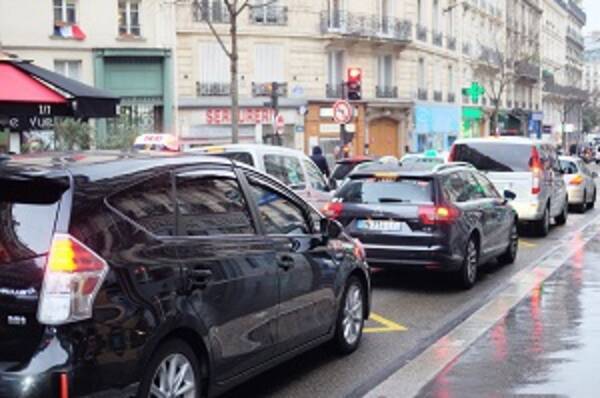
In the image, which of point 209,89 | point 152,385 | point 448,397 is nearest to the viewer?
point 152,385

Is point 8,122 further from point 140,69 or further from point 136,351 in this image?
point 140,69

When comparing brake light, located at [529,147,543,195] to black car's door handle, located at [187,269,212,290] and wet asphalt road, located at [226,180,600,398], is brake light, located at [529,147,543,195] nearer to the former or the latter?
wet asphalt road, located at [226,180,600,398]

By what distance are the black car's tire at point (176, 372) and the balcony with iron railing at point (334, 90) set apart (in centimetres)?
3435

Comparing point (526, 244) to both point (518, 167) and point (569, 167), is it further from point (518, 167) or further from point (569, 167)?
point (569, 167)

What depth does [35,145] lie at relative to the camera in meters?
22.7

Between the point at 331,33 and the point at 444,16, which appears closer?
the point at 331,33

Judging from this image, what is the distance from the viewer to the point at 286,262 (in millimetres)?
5914

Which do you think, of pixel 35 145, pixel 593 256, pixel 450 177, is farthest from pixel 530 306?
pixel 35 145

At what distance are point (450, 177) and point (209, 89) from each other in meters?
25.6

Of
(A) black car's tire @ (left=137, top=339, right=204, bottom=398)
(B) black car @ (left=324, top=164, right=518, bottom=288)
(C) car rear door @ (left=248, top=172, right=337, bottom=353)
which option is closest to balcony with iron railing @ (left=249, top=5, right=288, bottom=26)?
(B) black car @ (left=324, top=164, right=518, bottom=288)

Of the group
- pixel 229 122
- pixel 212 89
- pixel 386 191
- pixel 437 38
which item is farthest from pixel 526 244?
pixel 437 38

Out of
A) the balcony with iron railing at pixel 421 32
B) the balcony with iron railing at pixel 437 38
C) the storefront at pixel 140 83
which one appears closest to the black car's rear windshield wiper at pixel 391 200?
the storefront at pixel 140 83

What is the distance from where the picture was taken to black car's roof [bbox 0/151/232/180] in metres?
4.44

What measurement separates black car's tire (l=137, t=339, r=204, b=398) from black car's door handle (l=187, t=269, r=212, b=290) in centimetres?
33
